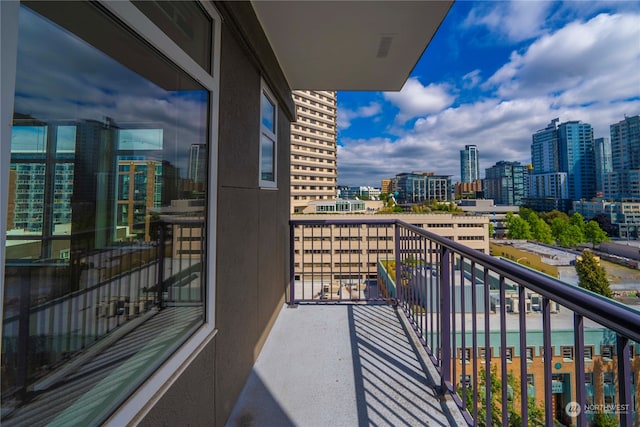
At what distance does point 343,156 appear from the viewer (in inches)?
2650

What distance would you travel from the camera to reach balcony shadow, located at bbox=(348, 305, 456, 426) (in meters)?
1.60

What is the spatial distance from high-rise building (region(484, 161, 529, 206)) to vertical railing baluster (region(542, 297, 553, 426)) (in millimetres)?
57127

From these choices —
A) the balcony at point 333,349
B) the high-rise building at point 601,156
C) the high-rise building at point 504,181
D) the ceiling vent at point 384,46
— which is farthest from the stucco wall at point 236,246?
the high-rise building at point 504,181

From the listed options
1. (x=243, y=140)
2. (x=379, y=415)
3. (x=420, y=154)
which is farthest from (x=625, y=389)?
(x=420, y=154)

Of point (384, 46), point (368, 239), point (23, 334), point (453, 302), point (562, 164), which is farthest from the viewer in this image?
point (562, 164)

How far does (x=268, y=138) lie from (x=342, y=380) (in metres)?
2.26

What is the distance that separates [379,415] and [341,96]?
201 ft

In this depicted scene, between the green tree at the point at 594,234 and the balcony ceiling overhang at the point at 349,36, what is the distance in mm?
8255

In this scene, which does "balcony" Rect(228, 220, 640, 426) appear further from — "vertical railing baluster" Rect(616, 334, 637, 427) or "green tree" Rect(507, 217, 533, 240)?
"green tree" Rect(507, 217, 533, 240)

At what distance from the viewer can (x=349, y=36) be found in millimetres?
2381

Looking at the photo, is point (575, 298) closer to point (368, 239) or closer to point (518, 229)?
point (368, 239)

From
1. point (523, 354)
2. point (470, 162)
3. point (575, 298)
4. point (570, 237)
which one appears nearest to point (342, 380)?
point (523, 354)

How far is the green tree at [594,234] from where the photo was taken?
24.6 feet

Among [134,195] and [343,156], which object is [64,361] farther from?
[343,156]
